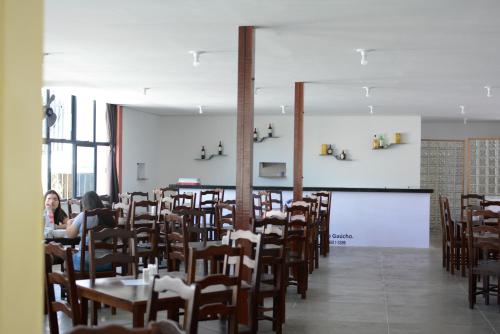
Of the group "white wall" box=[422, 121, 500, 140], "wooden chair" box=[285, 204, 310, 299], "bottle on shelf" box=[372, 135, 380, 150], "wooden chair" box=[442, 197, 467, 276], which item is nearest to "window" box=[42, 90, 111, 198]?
"wooden chair" box=[285, 204, 310, 299]

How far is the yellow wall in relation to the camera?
189 centimetres

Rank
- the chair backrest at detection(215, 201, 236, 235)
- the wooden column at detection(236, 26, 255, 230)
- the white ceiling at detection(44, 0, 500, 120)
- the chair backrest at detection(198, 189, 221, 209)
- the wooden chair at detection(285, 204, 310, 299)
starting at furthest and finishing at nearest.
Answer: the chair backrest at detection(198, 189, 221, 209), the chair backrest at detection(215, 201, 236, 235), the wooden chair at detection(285, 204, 310, 299), the wooden column at detection(236, 26, 255, 230), the white ceiling at detection(44, 0, 500, 120)

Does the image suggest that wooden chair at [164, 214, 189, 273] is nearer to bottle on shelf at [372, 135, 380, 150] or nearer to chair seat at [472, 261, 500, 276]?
chair seat at [472, 261, 500, 276]

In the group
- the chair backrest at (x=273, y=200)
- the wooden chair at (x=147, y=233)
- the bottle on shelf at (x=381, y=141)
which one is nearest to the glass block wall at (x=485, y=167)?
the bottle on shelf at (x=381, y=141)

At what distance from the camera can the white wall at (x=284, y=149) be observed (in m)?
13.7

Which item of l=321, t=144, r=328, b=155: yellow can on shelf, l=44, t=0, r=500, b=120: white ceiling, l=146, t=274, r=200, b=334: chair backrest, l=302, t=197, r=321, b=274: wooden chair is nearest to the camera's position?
l=146, t=274, r=200, b=334: chair backrest

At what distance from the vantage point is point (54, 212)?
22.7 ft

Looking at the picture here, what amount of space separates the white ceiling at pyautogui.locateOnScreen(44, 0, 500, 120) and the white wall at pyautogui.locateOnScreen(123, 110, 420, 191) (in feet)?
8.01

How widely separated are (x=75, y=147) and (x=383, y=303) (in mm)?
7125

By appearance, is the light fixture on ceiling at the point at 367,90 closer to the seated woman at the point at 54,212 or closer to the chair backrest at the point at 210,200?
the chair backrest at the point at 210,200

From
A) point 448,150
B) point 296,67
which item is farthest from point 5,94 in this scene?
point 448,150

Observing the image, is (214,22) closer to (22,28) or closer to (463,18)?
(463,18)

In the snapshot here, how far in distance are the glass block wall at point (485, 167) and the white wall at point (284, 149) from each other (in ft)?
6.25

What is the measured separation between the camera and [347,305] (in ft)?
20.9
